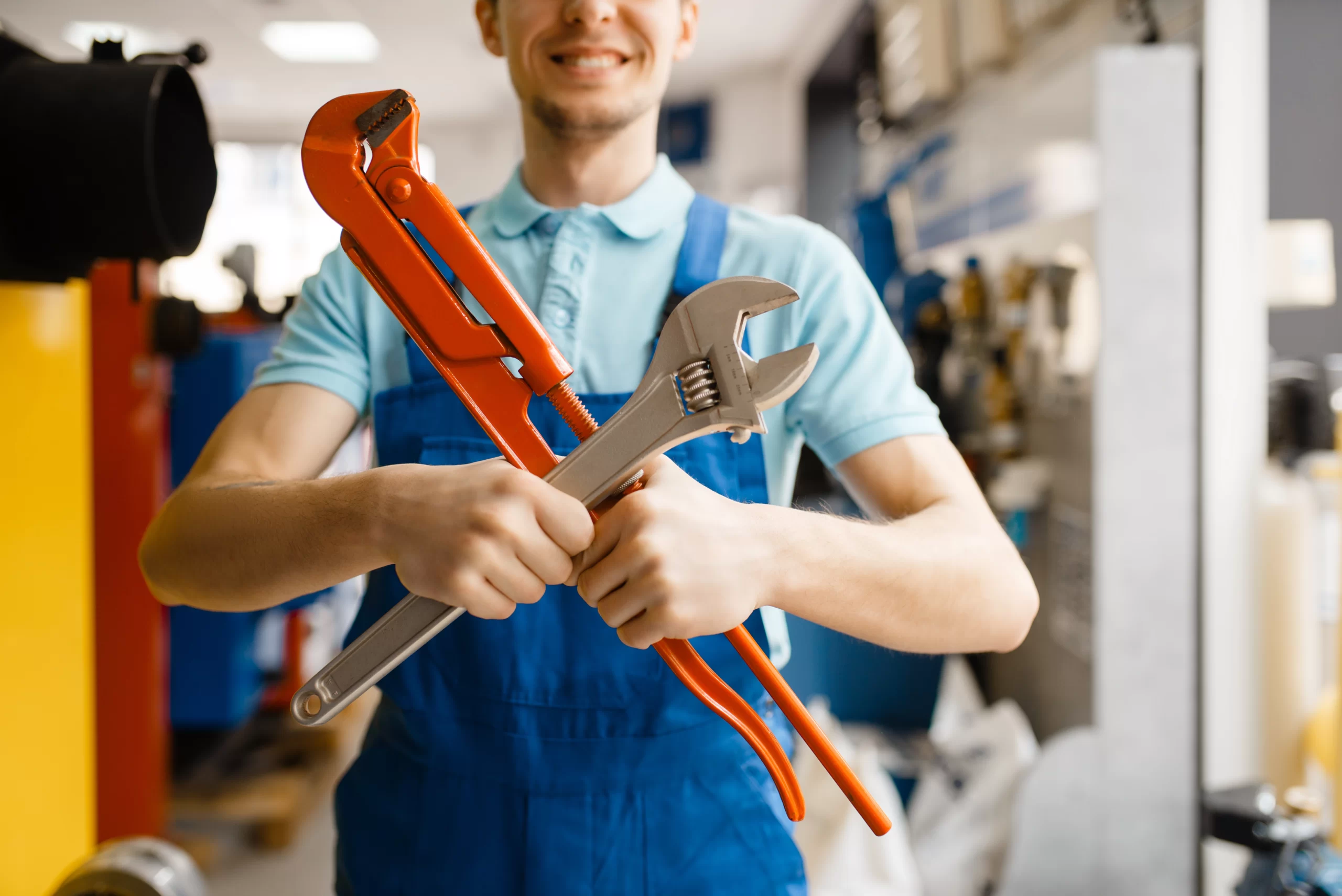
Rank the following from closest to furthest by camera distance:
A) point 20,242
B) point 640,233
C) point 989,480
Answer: point 640,233
point 20,242
point 989,480

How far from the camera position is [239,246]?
2395mm

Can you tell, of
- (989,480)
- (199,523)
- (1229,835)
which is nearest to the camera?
(199,523)

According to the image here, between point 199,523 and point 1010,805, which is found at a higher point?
point 199,523

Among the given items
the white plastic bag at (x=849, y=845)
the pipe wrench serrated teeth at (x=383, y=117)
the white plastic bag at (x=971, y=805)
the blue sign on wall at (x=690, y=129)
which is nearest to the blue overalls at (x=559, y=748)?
the pipe wrench serrated teeth at (x=383, y=117)

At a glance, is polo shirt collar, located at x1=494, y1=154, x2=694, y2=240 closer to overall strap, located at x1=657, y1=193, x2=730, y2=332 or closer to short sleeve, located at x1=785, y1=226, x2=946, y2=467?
overall strap, located at x1=657, y1=193, x2=730, y2=332

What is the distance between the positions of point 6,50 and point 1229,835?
67.5 inches

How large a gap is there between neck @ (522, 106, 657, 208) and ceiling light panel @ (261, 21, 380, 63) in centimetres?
24

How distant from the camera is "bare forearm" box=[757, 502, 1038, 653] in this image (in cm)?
58

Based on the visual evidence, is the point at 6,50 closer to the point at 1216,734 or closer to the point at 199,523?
the point at 199,523

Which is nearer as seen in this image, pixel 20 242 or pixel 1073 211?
pixel 20 242

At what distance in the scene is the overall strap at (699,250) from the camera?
732 mm

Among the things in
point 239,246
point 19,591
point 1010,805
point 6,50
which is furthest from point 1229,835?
point 239,246

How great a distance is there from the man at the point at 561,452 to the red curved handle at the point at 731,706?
0.08m

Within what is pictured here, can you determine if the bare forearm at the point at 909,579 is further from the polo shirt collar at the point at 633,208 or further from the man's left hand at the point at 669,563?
the polo shirt collar at the point at 633,208
